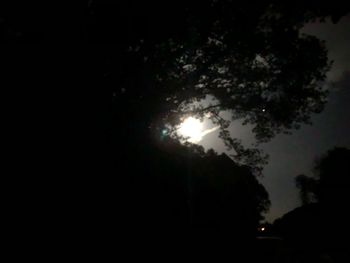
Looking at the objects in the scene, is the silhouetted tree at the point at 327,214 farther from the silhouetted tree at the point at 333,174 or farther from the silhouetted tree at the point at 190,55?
the silhouetted tree at the point at 190,55

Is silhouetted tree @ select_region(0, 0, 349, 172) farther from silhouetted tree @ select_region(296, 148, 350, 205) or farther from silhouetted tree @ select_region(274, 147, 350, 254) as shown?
silhouetted tree @ select_region(296, 148, 350, 205)

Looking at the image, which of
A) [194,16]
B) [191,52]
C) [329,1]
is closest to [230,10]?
[194,16]

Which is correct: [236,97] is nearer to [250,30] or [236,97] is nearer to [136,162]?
[250,30]

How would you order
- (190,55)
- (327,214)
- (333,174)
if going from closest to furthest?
(190,55)
(327,214)
(333,174)

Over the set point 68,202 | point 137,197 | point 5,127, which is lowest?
point 68,202

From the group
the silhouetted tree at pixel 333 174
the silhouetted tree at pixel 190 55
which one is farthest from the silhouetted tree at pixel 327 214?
the silhouetted tree at pixel 190 55

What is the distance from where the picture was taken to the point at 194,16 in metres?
13.7

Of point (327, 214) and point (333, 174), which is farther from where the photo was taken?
point (333, 174)

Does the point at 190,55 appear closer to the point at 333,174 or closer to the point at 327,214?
the point at 327,214

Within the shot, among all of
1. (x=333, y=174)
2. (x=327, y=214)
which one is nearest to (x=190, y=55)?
(x=327, y=214)

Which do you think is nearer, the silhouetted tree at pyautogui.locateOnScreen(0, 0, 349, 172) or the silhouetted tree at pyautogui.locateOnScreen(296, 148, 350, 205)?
the silhouetted tree at pyautogui.locateOnScreen(0, 0, 349, 172)

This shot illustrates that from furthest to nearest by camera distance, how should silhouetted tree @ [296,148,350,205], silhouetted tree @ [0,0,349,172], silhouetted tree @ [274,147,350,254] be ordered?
silhouetted tree @ [296,148,350,205], silhouetted tree @ [274,147,350,254], silhouetted tree @ [0,0,349,172]

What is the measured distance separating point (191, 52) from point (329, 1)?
319 inches

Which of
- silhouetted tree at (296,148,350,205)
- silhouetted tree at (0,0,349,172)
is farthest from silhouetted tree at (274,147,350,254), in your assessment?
silhouetted tree at (0,0,349,172)
